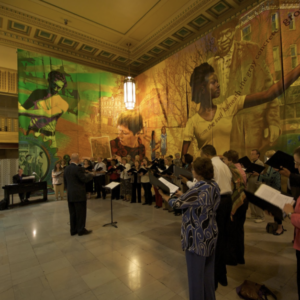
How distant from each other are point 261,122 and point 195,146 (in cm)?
306

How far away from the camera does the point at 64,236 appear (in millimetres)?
4887

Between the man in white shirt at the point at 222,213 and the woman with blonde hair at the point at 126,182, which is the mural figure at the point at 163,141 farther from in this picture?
the man in white shirt at the point at 222,213

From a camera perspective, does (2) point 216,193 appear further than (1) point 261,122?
No

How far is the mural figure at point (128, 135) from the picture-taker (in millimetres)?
13055

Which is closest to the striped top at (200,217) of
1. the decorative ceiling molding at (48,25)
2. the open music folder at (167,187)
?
the open music folder at (167,187)

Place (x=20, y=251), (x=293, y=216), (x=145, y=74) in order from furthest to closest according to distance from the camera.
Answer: (x=145, y=74) → (x=20, y=251) → (x=293, y=216)

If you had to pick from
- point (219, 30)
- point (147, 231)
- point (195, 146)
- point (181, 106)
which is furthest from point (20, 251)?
point (219, 30)

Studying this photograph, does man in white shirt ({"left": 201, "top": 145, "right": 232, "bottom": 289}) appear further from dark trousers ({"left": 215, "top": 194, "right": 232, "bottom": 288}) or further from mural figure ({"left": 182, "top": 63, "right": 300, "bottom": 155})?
mural figure ({"left": 182, "top": 63, "right": 300, "bottom": 155})

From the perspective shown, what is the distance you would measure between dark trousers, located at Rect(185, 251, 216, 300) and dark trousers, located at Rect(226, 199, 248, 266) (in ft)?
4.14

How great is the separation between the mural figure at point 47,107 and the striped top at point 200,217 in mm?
10413

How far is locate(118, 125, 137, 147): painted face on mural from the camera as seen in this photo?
13.2 m

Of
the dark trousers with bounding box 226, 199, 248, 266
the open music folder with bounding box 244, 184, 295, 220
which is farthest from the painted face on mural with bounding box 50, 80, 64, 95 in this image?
the open music folder with bounding box 244, 184, 295, 220

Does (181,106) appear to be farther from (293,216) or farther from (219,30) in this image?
(293,216)

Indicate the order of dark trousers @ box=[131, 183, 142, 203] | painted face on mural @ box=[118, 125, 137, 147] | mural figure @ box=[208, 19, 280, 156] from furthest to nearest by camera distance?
painted face on mural @ box=[118, 125, 137, 147] → dark trousers @ box=[131, 183, 142, 203] → mural figure @ box=[208, 19, 280, 156]
